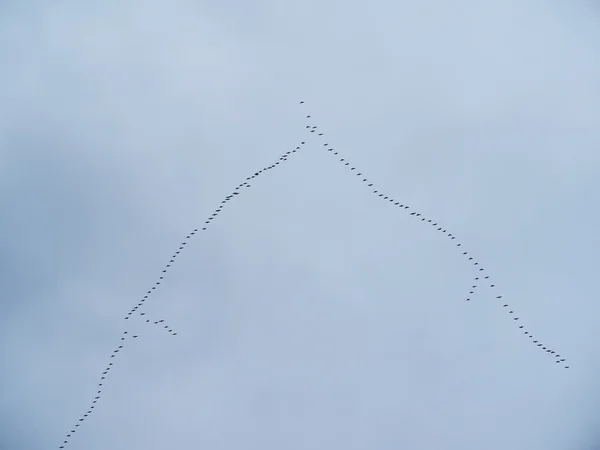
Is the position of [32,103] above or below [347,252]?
below

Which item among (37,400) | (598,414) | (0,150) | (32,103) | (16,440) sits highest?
(598,414)

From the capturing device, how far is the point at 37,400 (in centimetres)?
1083

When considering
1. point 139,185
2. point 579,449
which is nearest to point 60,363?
point 139,185

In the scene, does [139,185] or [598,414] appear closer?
[139,185]

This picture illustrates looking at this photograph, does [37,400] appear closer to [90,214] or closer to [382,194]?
[90,214]

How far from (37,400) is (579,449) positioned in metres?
11.0

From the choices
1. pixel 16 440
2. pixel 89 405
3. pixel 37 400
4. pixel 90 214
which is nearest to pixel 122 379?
pixel 89 405

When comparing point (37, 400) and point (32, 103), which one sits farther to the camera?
point (37, 400)

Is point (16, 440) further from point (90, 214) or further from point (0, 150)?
point (0, 150)

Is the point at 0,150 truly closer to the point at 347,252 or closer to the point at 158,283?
the point at 158,283

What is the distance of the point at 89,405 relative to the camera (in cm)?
1084

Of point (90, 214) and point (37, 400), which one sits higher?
point (90, 214)

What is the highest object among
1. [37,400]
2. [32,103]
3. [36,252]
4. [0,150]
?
[32,103]

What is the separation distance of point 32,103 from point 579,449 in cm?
1270
